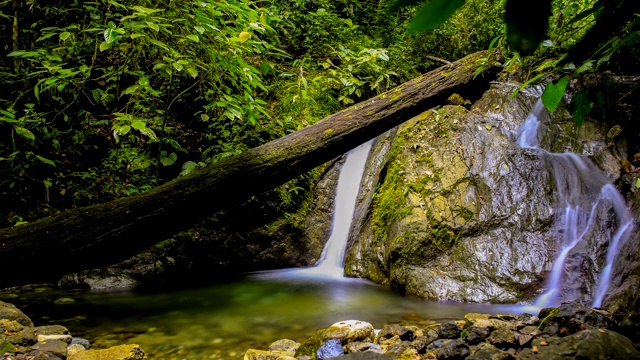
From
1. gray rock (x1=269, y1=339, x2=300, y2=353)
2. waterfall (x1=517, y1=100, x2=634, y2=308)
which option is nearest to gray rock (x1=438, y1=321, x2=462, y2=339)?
gray rock (x1=269, y1=339, x2=300, y2=353)

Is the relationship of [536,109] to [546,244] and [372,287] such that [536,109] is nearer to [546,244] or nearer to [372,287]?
[546,244]

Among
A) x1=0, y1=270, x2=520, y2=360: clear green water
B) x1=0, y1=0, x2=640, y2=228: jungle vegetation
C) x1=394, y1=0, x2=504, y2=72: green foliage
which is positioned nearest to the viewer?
x1=0, y1=270, x2=520, y2=360: clear green water

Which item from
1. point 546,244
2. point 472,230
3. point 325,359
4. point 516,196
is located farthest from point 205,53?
point 546,244

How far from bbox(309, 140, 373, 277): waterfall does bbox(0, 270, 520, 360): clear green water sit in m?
0.59

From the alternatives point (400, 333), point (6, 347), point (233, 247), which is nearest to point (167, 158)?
point (233, 247)

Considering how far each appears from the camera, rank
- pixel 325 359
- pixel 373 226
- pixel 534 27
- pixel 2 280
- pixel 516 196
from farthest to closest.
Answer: pixel 373 226
pixel 516 196
pixel 2 280
pixel 325 359
pixel 534 27

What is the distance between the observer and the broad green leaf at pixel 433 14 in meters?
0.48

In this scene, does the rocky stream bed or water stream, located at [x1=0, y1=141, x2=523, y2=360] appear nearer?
the rocky stream bed

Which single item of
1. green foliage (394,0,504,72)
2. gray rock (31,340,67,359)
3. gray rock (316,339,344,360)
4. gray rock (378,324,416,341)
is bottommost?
gray rock (31,340,67,359)

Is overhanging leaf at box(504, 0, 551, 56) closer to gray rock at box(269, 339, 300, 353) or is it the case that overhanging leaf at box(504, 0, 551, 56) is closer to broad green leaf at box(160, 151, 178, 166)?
gray rock at box(269, 339, 300, 353)

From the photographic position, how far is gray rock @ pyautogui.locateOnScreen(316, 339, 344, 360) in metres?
2.60

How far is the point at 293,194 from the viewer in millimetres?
5836

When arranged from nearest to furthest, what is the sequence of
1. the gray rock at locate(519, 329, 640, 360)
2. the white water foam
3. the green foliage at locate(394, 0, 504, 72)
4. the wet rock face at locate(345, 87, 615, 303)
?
1. the gray rock at locate(519, 329, 640, 360)
2. the wet rock face at locate(345, 87, 615, 303)
3. the white water foam
4. the green foliage at locate(394, 0, 504, 72)

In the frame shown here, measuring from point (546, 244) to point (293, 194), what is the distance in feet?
11.2
